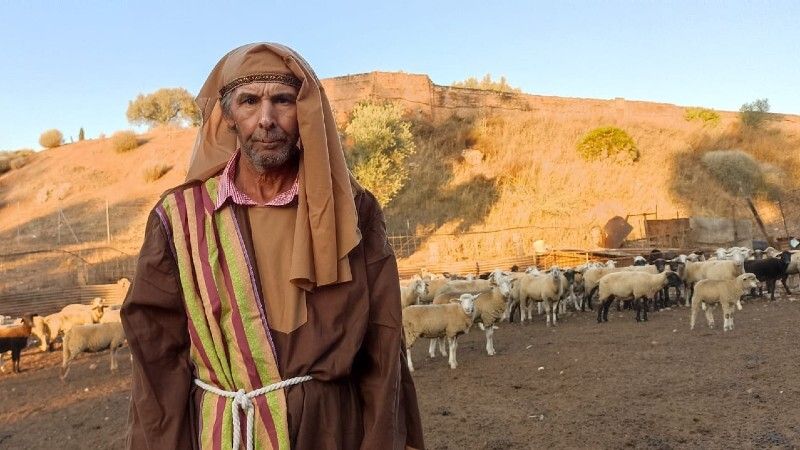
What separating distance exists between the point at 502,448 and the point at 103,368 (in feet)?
28.0

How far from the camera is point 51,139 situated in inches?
1887

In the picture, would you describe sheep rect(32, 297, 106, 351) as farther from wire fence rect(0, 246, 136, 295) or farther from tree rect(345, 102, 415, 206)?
tree rect(345, 102, 415, 206)

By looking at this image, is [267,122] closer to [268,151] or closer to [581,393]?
[268,151]

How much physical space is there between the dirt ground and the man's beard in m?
4.76

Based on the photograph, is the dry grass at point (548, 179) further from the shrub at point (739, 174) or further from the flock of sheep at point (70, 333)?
the flock of sheep at point (70, 333)

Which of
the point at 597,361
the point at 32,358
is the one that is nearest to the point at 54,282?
the point at 32,358

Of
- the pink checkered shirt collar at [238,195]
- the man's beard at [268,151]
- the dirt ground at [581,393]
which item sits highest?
the man's beard at [268,151]

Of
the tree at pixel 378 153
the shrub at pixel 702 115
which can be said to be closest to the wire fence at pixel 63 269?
the tree at pixel 378 153

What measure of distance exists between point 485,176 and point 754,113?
20.5 metres

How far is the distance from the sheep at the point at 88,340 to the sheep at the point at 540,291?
826 centimetres

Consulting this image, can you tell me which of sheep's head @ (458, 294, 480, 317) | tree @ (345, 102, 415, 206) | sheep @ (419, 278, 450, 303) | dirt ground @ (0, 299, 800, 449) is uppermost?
tree @ (345, 102, 415, 206)

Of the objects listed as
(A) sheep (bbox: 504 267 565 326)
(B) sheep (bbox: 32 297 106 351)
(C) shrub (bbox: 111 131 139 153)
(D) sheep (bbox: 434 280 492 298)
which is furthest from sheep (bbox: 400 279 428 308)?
(C) shrub (bbox: 111 131 139 153)

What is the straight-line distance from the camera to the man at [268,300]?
1791mm

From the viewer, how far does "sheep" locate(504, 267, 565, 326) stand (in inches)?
546
